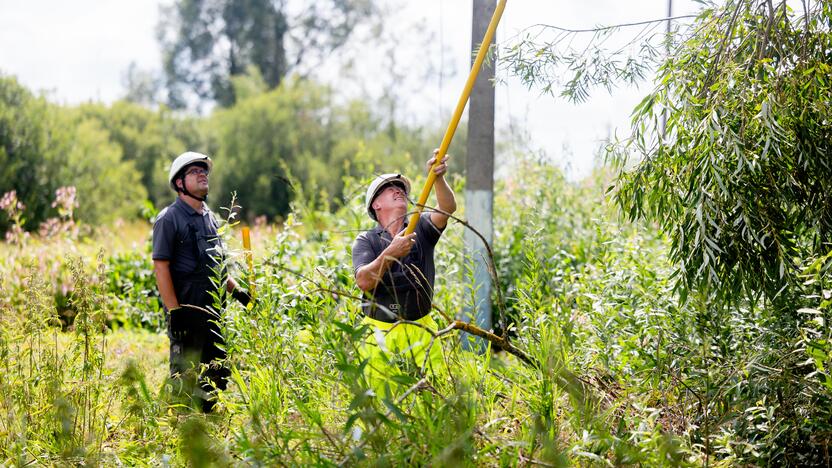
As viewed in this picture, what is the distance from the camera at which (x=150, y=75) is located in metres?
49.0

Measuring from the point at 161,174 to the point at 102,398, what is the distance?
2597cm

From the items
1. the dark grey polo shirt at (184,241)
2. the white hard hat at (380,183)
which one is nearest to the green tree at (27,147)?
the dark grey polo shirt at (184,241)

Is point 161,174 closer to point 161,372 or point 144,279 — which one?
point 144,279

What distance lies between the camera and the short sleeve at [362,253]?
419 centimetres

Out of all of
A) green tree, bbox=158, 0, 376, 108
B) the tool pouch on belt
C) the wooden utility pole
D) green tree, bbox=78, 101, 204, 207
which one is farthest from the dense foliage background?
green tree, bbox=158, 0, 376, 108

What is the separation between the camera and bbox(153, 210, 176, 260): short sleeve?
503cm

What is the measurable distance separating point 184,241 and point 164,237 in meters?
0.13

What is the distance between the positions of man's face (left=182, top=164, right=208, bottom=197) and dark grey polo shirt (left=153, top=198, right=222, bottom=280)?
0.41ft

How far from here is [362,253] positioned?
423cm

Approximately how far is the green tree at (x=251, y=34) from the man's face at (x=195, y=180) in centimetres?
3759

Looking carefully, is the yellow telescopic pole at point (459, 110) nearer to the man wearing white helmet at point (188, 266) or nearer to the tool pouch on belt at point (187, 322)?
the man wearing white helmet at point (188, 266)

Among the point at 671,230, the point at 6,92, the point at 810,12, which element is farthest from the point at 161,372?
the point at 6,92

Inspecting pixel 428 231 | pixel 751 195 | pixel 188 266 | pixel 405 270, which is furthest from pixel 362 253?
pixel 751 195

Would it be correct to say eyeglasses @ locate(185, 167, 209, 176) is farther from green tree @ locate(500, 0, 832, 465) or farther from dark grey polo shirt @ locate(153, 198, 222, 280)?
green tree @ locate(500, 0, 832, 465)
